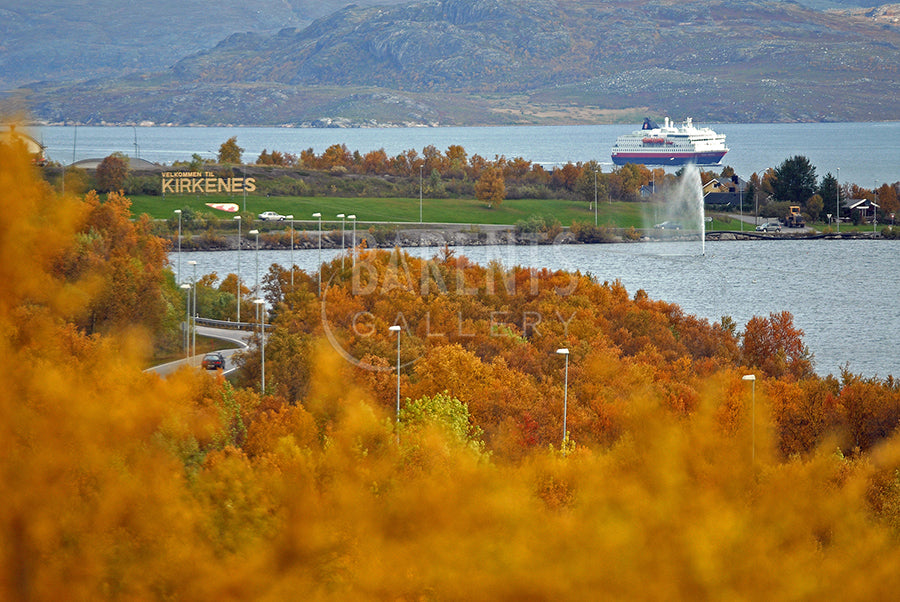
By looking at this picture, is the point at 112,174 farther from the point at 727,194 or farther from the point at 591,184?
the point at 727,194

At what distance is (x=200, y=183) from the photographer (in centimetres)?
7725

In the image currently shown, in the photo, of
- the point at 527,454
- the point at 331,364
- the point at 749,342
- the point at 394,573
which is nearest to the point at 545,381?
the point at 331,364

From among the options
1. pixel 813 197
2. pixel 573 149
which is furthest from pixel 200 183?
pixel 573 149

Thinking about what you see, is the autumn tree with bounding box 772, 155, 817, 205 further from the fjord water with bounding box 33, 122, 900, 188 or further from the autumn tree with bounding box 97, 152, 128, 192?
the autumn tree with bounding box 97, 152, 128, 192

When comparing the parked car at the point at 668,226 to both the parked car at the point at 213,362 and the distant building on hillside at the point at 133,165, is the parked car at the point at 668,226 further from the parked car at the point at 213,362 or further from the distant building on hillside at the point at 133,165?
the parked car at the point at 213,362

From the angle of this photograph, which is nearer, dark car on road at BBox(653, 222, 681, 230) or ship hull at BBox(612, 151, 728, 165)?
dark car on road at BBox(653, 222, 681, 230)

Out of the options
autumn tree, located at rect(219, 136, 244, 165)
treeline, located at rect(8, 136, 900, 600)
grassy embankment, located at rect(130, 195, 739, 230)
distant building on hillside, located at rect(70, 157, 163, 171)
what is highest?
autumn tree, located at rect(219, 136, 244, 165)

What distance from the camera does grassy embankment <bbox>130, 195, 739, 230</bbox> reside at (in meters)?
74.1

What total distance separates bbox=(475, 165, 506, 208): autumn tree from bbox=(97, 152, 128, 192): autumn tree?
24.5 meters

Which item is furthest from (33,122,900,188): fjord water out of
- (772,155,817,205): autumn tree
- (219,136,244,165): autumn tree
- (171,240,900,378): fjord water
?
(171,240,900,378): fjord water

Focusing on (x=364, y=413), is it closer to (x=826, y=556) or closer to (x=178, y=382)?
(x=178, y=382)

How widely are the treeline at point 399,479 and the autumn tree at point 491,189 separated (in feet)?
181

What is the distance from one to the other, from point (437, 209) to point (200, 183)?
16.3m

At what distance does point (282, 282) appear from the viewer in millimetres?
40656
